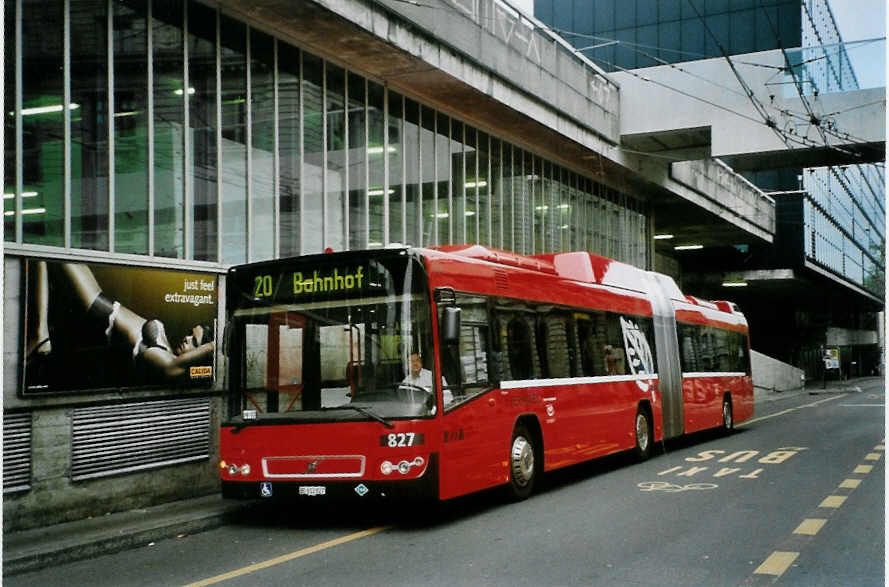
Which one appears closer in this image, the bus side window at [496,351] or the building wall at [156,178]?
the building wall at [156,178]

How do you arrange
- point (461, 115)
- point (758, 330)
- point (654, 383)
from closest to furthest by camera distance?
Result: point (654, 383) → point (461, 115) → point (758, 330)

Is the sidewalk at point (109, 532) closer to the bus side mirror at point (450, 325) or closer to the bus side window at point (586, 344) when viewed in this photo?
the bus side mirror at point (450, 325)

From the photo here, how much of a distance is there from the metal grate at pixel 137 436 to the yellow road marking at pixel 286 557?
357cm

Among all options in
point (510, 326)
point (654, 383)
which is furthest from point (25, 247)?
point (654, 383)

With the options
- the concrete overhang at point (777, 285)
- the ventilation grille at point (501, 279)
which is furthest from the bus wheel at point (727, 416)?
the concrete overhang at point (777, 285)

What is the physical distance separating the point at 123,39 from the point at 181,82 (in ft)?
3.49

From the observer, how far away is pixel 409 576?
763 centimetres

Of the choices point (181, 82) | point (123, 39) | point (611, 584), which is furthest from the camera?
point (181, 82)

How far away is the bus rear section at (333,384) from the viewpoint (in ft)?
32.2

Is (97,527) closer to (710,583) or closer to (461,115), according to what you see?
(710,583)

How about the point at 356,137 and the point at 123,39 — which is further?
the point at 356,137

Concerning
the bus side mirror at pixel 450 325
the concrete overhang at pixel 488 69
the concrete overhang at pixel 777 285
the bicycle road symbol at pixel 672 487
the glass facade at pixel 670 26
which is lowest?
the bicycle road symbol at pixel 672 487

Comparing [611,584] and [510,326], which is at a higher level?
[510,326]

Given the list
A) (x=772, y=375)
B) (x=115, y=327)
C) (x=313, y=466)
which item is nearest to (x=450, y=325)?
(x=313, y=466)
